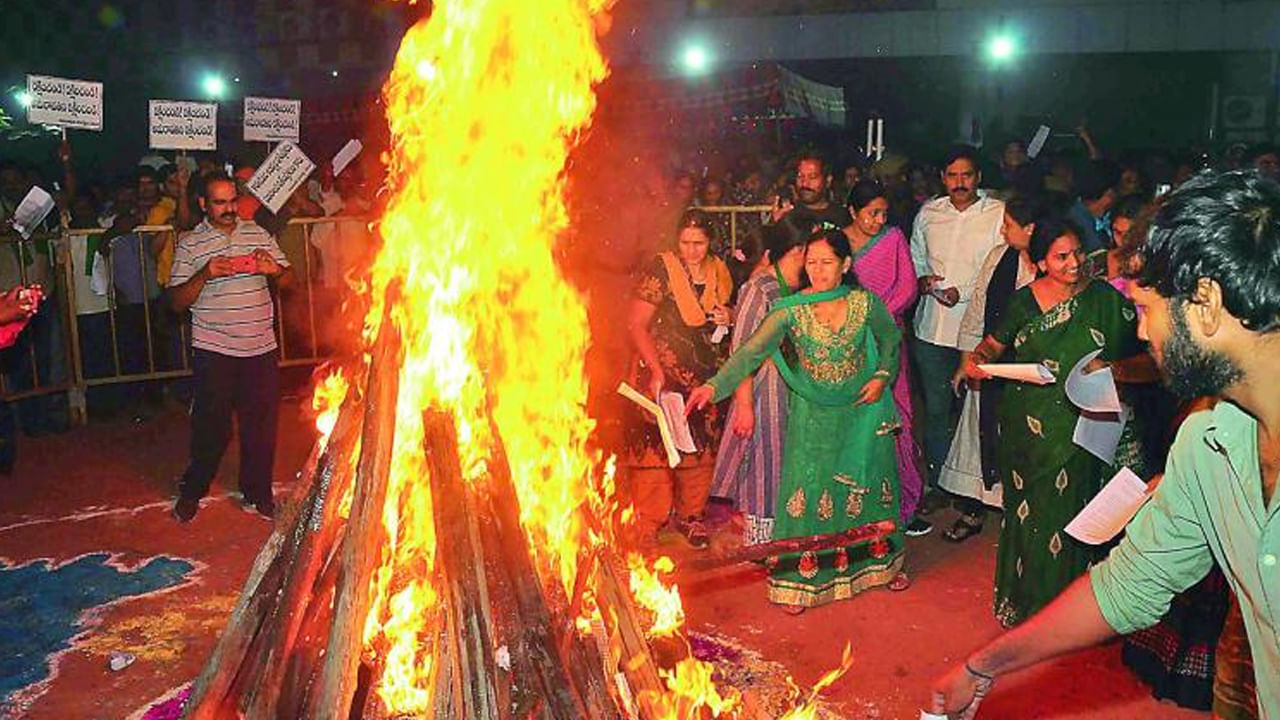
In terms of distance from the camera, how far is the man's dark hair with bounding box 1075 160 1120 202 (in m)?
9.30

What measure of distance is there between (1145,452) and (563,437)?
3069 mm

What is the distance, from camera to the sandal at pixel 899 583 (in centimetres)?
675

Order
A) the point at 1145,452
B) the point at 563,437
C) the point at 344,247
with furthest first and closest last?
the point at 344,247
the point at 1145,452
the point at 563,437

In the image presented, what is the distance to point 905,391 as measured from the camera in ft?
23.8

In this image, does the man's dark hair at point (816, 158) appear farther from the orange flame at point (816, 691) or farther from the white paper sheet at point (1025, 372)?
the orange flame at point (816, 691)

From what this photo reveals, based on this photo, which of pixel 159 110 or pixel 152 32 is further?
pixel 152 32

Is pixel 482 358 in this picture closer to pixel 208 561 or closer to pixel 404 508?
pixel 404 508

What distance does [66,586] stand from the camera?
269 inches

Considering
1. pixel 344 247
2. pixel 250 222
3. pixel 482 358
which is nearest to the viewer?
pixel 482 358

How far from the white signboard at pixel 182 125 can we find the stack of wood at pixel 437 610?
255 inches

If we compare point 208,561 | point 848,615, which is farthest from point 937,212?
point 208,561

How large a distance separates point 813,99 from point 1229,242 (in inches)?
651

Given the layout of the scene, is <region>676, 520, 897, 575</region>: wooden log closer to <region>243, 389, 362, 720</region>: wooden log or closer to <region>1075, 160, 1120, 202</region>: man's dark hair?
<region>243, 389, 362, 720</region>: wooden log

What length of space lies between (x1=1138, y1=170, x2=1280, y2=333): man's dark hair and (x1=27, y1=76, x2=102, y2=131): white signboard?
945 centimetres
